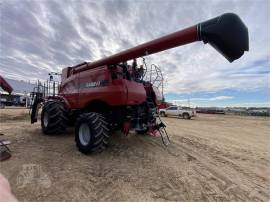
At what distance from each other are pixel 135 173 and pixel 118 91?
6.80 ft

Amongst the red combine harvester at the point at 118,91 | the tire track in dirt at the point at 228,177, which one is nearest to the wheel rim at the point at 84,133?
the red combine harvester at the point at 118,91

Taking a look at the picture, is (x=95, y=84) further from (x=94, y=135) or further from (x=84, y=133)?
(x=94, y=135)

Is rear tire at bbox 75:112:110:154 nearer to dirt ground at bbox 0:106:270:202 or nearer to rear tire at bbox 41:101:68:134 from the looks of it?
dirt ground at bbox 0:106:270:202

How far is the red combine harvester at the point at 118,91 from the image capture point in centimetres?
398

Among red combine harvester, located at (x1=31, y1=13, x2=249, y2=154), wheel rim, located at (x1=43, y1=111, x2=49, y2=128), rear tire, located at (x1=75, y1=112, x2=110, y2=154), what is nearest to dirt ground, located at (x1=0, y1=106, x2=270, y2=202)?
rear tire, located at (x1=75, y1=112, x2=110, y2=154)

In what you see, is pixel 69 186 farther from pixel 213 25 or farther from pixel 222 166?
pixel 213 25

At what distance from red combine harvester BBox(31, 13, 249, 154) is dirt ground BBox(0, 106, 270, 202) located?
0.69 metres

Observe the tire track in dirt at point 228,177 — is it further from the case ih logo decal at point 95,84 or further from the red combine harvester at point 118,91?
the case ih logo decal at point 95,84

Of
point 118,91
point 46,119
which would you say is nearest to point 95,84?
point 118,91

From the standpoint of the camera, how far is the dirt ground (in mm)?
3549

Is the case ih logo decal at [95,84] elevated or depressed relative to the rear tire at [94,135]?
elevated

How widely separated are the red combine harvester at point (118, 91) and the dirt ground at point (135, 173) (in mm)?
687

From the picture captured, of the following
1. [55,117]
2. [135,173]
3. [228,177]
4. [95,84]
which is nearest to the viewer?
[228,177]

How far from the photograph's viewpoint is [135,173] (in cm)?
448
